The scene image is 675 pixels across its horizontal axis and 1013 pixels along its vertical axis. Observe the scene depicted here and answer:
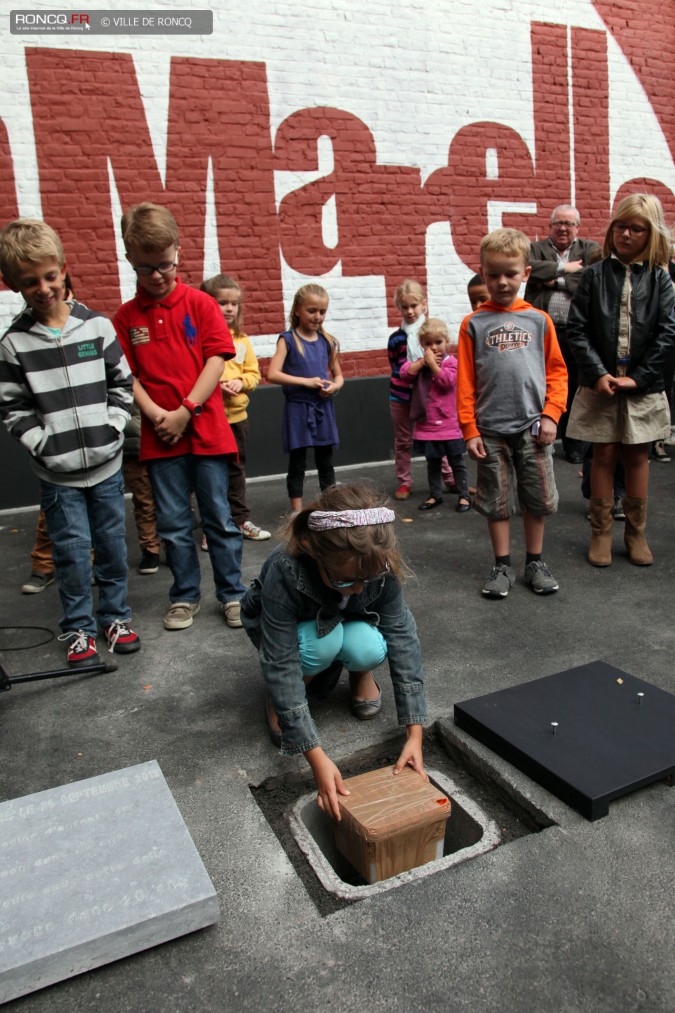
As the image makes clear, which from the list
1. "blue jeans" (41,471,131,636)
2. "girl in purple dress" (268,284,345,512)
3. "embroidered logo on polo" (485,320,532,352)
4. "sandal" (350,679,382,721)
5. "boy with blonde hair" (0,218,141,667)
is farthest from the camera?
"girl in purple dress" (268,284,345,512)

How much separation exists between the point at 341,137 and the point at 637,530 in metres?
4.78

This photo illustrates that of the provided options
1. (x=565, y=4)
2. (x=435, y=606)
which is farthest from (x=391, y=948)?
(x=565, y=4)

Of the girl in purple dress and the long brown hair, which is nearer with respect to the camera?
the long brown hair

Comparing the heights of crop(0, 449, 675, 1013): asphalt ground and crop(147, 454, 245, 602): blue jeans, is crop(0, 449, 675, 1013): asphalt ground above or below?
below

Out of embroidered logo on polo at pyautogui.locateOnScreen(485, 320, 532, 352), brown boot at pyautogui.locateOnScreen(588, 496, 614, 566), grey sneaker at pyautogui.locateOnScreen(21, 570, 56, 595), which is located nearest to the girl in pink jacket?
brown boot at pyautogui.locateOnScreen(588, 496, 614, 566)

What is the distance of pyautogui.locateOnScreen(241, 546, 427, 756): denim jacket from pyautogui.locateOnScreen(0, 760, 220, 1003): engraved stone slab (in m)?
0.42

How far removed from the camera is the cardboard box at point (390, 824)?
205 cm

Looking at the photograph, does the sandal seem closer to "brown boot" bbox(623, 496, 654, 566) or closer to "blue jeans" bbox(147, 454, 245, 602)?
"blue jeans" bbox(147, 454, 245, 602)

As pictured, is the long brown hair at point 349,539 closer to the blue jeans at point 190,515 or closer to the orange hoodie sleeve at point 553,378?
the blue jeans at point 190,515

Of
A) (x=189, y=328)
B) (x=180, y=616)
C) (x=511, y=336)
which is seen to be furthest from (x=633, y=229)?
(x=180, y=616)

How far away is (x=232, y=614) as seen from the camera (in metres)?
3.70

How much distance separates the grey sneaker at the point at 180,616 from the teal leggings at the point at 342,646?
4.05 feet

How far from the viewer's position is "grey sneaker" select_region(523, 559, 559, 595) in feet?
12.9

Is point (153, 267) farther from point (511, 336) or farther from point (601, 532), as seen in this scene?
point (601, 532)
